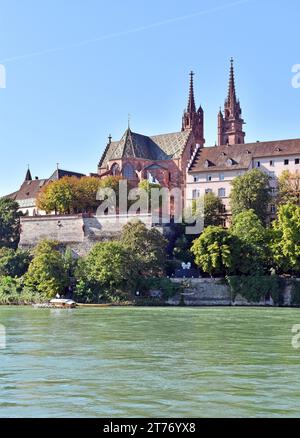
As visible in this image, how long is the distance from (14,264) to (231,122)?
41443 mm

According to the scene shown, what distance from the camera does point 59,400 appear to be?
1864 cm

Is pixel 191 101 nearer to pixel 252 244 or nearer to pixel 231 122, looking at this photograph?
pixel 231 122

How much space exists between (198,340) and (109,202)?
150 ft

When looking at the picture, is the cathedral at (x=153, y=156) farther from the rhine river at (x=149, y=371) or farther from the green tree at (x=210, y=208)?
the rhine river at (x=149, y=371)

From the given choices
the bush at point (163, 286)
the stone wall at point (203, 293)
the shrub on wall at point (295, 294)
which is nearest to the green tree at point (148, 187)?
the bush at point (163, 286)

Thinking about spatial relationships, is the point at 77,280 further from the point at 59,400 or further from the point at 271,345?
the point at 59,400

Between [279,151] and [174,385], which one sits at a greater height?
[279,151]

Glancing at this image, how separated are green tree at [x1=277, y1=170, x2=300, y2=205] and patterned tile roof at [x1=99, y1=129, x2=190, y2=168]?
16.0 meters

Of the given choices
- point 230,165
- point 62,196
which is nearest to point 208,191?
point 230,165

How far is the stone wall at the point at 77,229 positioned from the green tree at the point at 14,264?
4.94 metres

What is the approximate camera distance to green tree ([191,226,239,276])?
6191 cm
